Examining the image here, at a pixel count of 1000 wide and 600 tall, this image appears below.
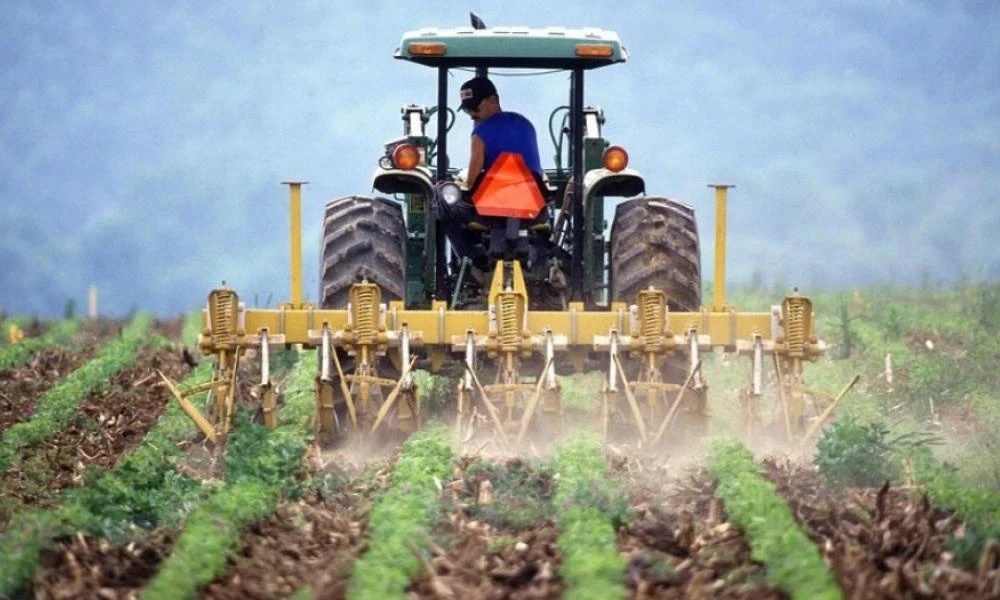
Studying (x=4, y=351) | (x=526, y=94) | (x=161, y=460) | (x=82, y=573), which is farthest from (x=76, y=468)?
(x=526, y=94)

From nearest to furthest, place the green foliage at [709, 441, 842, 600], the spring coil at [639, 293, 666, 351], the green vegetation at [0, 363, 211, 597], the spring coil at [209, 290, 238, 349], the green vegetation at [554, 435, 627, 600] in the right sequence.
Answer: the green foliage at [709, 441, 842, 600], the green vegetation at [554, 435, 627, 600], the green vegetation at [0, 363, 211, 597], the spring coil at [639, 293, 666, 351], the spring coil at [209, 290, 238, 349]

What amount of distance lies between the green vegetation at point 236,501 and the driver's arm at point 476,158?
6.09 feet

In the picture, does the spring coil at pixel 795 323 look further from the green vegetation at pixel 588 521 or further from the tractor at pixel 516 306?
the green vegetation at pixel 588 521

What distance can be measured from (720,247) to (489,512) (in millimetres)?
3978

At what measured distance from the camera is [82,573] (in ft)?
26.4

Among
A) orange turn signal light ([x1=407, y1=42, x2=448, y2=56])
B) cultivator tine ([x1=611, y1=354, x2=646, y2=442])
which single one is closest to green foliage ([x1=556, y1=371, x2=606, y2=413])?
cultivator tine ([x1=611, y1=354, x2=646, y2=442])

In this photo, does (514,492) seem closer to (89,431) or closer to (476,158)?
(476,158)


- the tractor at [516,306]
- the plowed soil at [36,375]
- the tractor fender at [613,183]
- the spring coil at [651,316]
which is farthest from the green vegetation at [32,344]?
the spring coil at [651,316]

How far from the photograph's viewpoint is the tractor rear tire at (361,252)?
12547mm

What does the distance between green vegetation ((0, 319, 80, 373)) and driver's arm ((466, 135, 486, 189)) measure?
22.0 ft

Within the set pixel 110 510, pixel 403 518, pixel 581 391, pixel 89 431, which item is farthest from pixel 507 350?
pixel 581 391

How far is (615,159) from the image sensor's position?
12.4 metres

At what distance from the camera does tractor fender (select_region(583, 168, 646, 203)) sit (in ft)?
41.1

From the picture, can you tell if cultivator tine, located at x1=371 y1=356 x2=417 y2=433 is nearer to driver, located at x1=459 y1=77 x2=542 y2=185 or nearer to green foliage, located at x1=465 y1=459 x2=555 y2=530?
green foliage, located at x1=465 y1=459 x2=555 y2=530
